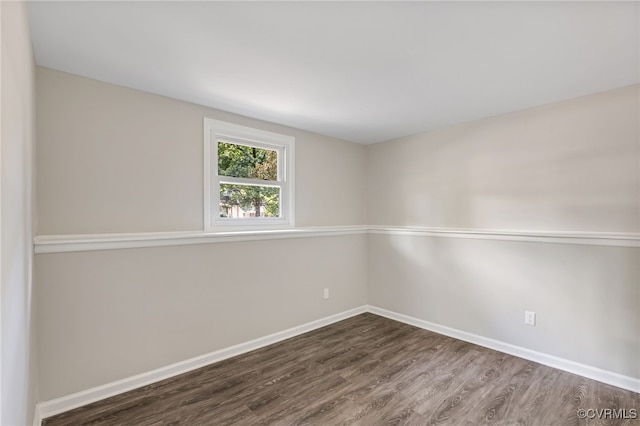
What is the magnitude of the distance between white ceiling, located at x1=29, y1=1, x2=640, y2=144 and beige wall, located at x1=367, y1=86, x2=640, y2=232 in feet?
0.71

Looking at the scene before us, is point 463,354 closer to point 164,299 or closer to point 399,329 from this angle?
point 399,329

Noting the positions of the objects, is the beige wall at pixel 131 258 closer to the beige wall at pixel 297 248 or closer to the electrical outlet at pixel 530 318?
the beige wall at pixel 297 248

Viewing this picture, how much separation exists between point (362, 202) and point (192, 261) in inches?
94.5

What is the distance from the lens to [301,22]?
5.00 feet

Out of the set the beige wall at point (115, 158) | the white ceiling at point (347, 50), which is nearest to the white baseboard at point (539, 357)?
the white ceiling at point (347, 50)

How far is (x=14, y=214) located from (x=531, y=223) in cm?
347

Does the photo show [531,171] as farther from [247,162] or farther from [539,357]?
[247,162]

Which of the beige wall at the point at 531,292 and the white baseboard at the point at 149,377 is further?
the beige wall at the point at 531,292

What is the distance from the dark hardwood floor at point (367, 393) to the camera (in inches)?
74.9

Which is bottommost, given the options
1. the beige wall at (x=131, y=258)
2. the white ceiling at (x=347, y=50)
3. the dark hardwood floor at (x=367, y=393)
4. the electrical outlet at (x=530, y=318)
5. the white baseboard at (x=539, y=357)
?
the dark hardwood floor at (x=367, y=393)

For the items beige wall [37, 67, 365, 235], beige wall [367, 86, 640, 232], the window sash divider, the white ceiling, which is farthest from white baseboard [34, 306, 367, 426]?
the white ceiling

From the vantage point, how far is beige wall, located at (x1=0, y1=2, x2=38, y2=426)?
0.92 metres

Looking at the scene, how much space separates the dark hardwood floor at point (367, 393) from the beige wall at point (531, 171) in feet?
4.17

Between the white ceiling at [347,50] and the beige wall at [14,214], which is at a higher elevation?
the white ceiling at [347,50]
